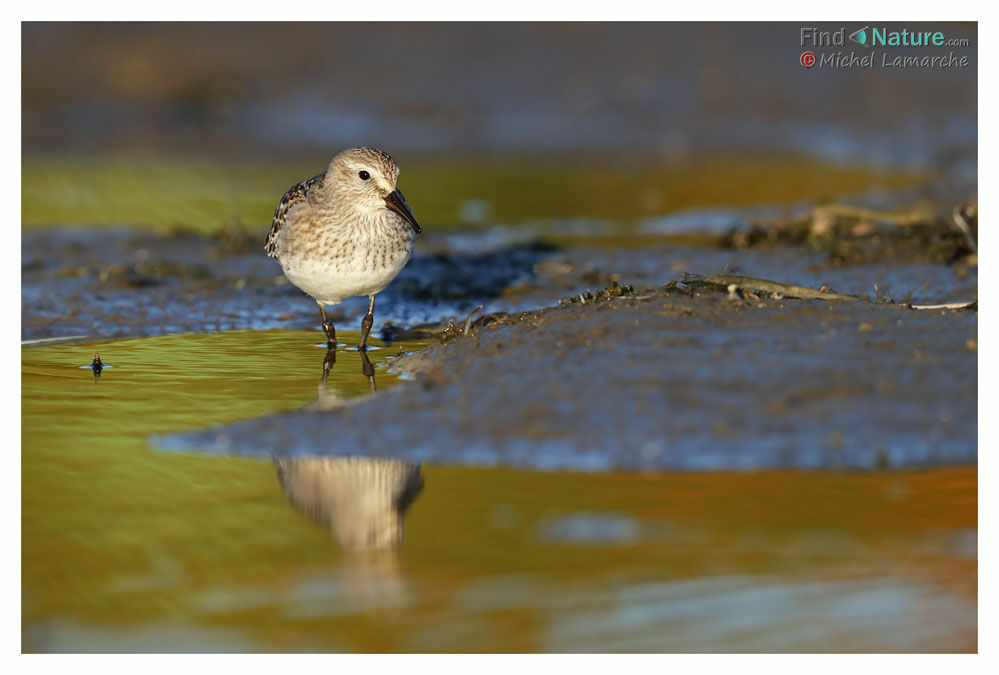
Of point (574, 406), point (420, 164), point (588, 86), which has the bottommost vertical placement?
point (574, 406)

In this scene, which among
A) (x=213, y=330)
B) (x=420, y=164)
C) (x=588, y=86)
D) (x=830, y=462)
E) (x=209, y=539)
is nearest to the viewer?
(x=209, y=539)

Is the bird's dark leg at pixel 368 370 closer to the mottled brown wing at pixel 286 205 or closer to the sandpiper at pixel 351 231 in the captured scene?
the sandpiper at pixel 351 231

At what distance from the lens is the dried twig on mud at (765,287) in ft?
25.1

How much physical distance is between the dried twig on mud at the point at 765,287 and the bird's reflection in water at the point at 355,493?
2.62 m

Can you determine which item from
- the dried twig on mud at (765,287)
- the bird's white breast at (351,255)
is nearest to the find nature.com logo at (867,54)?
the dried twig on mud at (765,287)

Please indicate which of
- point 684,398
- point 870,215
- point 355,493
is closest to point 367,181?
point 684,398

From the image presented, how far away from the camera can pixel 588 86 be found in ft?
76.0

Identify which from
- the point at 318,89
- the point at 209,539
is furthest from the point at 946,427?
the point at 318,89

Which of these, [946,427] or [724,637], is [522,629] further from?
[946,427]

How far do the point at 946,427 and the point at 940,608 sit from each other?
1836 mm

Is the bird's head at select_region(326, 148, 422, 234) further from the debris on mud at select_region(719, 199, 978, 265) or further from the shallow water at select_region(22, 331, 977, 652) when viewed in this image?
the debris on mud at select_region(719, 199, 978, 265)

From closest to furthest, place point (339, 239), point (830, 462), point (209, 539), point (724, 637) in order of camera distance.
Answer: point (724, 637) → point (209, 539) → point (830, 462) → point (339, 239)

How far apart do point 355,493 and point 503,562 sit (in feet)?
3.66
